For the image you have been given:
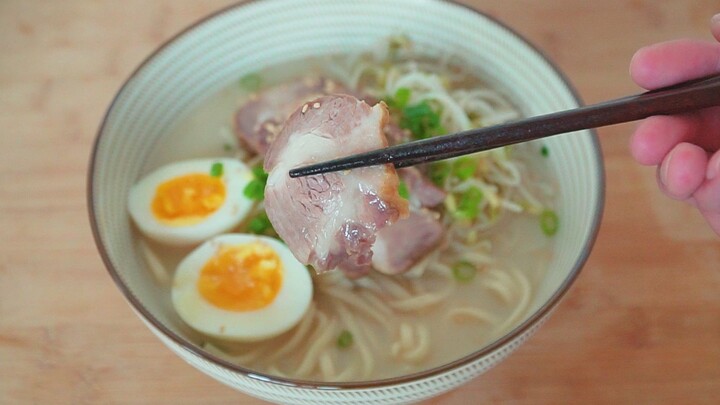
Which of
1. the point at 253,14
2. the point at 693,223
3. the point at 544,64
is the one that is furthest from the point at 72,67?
the point at 693,223

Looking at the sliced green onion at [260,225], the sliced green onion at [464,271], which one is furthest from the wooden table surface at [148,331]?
the sliced green onion at [260,225]

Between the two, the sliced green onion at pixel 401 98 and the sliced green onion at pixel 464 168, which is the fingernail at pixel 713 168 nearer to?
the sliced green onion at pixel 464 168

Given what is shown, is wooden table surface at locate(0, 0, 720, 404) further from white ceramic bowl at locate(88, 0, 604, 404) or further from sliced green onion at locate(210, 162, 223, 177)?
sliced green onion at locate(210, 162, 223, 177)

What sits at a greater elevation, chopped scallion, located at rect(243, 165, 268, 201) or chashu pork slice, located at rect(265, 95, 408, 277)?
chopped scallion, located at rect(243, 165, 268, 201)

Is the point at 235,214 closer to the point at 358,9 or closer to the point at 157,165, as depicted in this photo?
the point at 157,165

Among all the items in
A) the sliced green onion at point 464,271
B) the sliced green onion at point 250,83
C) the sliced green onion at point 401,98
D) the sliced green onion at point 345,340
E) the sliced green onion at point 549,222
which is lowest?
the sliced green onion at point 345,340

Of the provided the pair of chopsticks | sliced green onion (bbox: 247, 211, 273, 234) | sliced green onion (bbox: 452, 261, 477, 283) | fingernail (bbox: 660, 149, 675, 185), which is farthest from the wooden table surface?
the pair of chopsticks
